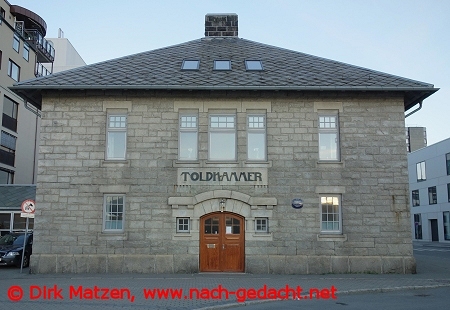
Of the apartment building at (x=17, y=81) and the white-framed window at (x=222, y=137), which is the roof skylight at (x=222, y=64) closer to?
the white-framed window at (x=222, y=137)

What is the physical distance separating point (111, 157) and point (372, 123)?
370 inches

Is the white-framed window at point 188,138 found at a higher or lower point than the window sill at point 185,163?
higher

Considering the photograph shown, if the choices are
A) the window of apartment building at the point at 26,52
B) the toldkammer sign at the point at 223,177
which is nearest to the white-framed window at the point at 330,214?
the toldkammer sign at the point at 223,177

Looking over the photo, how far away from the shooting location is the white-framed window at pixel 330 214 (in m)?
17.1

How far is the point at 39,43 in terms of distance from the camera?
45.3 metres

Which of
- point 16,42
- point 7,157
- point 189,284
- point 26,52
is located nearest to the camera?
point 189,284

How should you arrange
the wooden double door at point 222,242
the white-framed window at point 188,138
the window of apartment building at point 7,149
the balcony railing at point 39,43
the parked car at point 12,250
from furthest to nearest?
the balcony railing at point 39,43
the window of apartment building at point 7,149
the parked car at point 12,250
the white-framed window at point 188,138
the wooden double door at point 222,242

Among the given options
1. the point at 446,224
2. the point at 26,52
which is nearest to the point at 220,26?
the point at 26,52

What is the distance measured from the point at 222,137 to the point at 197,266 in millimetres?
4593

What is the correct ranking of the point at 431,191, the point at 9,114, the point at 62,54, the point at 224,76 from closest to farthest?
the point at 224,76, the point at 9,114, the point at 431,191, the point at 62,54

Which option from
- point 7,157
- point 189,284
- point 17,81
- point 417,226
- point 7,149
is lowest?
point 189,284

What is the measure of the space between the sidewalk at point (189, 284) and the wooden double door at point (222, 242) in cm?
58

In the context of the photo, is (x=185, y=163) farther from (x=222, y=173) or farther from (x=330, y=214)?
(x=330, y=214)

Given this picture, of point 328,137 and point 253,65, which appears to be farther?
point 253,65
